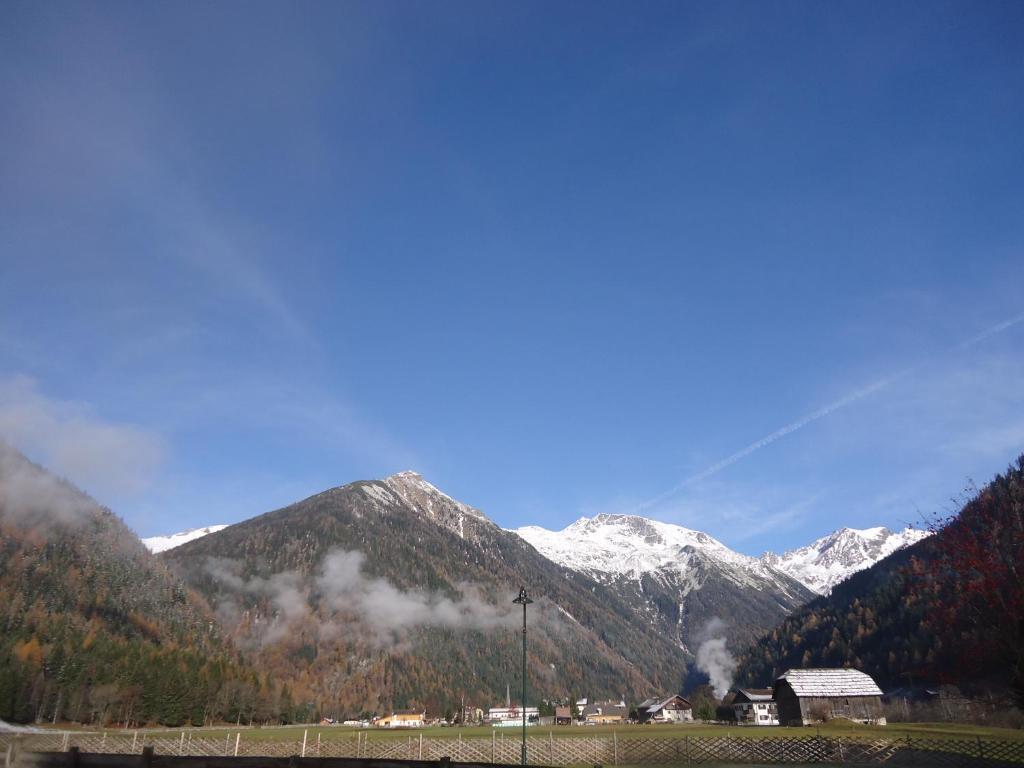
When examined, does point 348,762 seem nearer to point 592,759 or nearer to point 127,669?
point 592,759

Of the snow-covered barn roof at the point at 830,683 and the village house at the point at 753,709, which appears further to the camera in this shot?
the village house at the point at 753,709

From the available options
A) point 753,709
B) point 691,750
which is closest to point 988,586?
point 691,750

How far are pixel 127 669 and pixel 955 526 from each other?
140844 mm

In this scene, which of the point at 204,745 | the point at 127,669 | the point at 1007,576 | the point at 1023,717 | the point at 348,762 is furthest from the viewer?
the point at 127,669

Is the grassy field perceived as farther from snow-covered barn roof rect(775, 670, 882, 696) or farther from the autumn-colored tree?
the autumn-colored tree

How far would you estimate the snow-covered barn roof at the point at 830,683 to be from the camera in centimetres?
10575

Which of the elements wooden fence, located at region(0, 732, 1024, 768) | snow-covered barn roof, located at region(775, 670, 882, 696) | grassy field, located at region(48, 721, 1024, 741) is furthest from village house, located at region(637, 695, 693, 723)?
wooden fence, located at region(0, 732, 1024, 768)

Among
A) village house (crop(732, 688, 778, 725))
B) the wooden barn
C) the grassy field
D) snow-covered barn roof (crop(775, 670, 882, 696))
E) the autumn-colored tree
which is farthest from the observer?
village house (crop(732, 688, 778, 725))

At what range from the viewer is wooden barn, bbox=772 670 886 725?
339 ft

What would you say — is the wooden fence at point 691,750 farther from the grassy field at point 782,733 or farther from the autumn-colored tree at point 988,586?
the autumn-colored tree at point 988,586

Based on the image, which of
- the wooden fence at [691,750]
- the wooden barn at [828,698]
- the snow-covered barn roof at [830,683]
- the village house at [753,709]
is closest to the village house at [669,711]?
the village house at [753,709]

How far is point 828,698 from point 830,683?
3.18 metres

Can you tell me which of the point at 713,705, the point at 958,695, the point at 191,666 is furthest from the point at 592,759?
the point at 713,705

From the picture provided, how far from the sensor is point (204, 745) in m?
61.8
